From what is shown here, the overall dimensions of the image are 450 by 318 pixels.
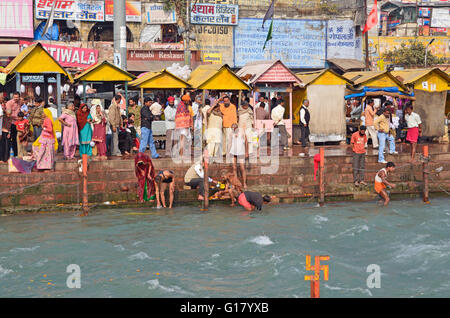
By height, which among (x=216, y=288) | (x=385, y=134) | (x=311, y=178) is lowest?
(x=216, y=288)

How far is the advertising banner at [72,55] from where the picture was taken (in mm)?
30469

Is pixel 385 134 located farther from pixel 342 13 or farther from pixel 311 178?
pixel 342 13

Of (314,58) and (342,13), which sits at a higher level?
(342,13)

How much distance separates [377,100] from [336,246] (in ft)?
48.5

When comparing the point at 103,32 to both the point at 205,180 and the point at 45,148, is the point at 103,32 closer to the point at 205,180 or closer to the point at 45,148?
the point at 45,148

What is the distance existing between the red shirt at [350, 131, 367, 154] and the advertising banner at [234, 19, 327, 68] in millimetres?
16818

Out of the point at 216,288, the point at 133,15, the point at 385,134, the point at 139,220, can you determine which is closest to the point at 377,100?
the point at 385,134

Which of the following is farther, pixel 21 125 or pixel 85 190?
pixel 21 125

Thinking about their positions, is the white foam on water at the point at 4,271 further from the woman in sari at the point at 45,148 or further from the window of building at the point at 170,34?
the window of building at the point at 170,34

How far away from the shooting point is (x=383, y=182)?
17734mm

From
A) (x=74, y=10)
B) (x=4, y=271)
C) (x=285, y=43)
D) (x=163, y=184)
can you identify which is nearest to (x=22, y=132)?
(x=163, y=184)

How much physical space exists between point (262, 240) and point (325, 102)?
7.64 metres

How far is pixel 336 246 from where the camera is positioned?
1476cm
